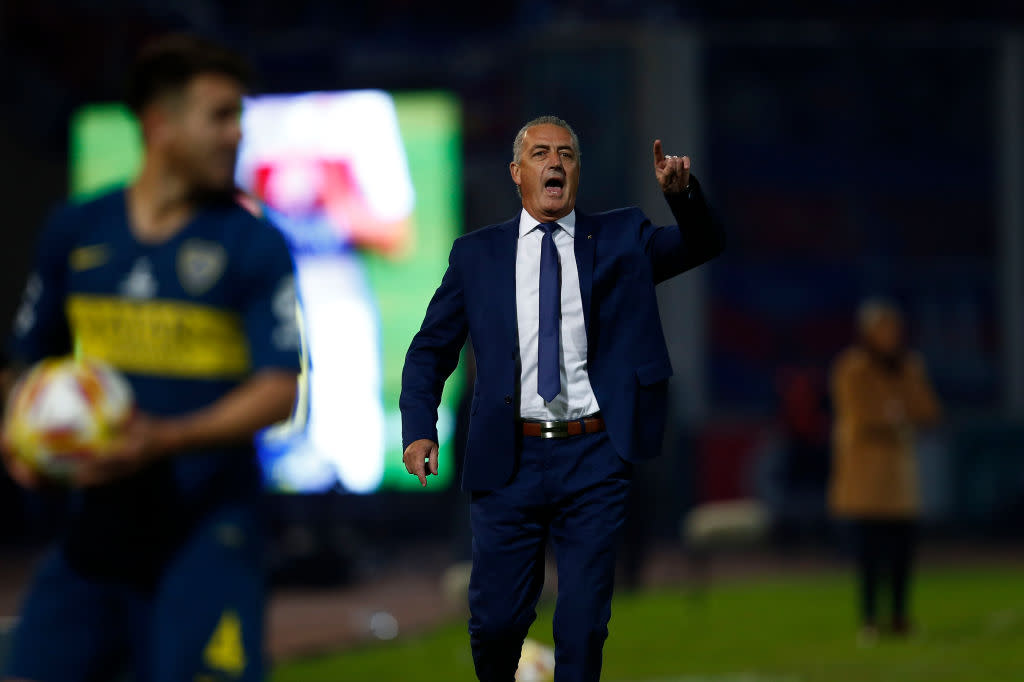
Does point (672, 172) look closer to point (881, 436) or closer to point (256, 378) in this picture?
point (256, 378)

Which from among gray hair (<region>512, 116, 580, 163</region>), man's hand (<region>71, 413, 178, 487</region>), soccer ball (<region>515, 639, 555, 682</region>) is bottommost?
soccer ball (<region>515, 639, 555, 682</region>)

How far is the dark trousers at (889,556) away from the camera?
1046 centimetres

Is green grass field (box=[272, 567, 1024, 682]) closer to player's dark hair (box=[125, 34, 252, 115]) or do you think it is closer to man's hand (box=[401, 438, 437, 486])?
man's hand (box=[401, 438, 437, 486])

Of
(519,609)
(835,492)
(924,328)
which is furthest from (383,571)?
(519,609)

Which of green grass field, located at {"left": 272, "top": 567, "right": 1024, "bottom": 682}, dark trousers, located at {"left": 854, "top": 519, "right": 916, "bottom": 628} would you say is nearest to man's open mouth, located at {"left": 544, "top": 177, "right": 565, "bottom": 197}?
green grass field, located at {"left": 272, "top": 567, "right": 1024, "bottom": 682}

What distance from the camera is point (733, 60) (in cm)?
2545

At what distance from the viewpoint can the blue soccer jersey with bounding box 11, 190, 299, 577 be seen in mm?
3248

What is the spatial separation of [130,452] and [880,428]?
7.95 metres

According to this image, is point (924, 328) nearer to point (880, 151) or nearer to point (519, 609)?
point (880, 151)

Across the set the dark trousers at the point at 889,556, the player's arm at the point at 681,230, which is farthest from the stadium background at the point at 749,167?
the player's arm at the point at 681,230

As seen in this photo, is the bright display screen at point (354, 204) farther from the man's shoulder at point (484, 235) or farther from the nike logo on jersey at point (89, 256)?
the nike logo on jersey at point (89, 256)

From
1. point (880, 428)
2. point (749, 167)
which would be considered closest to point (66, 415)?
point (880, 428)

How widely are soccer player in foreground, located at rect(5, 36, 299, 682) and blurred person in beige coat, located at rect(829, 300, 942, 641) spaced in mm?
7412

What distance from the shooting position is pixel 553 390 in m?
3.78
